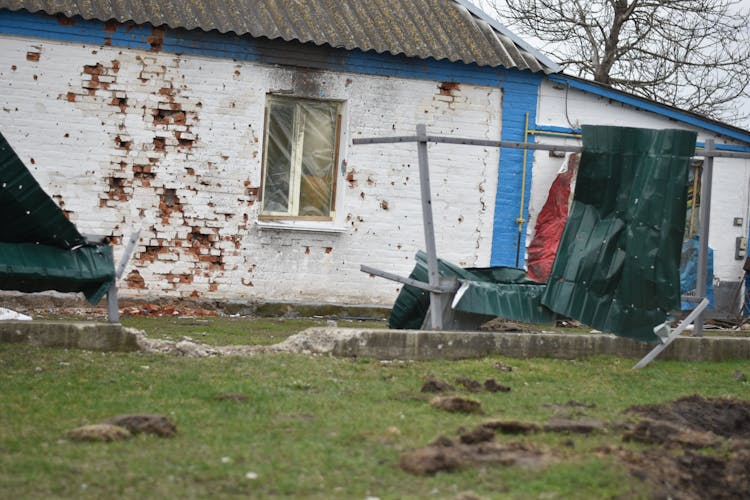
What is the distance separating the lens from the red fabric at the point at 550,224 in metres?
14.3

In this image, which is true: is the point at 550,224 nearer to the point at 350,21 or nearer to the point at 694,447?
the point at 350,21

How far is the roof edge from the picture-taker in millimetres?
14305

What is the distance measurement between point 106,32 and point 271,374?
6550mm

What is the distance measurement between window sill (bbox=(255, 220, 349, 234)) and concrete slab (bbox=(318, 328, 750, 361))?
4.58m

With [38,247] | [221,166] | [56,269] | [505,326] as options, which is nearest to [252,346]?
[56,269]

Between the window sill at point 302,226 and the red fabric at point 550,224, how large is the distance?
2613 mm

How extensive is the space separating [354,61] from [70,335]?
6551 millimetres

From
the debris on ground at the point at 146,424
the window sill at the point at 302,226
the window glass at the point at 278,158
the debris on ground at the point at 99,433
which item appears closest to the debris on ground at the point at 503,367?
the debris on ground at the point at 146,424

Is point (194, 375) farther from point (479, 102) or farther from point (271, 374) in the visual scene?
point (479, 102)

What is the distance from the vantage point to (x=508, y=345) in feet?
29.9

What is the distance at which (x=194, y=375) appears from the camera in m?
7.48

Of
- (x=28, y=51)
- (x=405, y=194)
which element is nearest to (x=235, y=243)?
(x=405, y=194)

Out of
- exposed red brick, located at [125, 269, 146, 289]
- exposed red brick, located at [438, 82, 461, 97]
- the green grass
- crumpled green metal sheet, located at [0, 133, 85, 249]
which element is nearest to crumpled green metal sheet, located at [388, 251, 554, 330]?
the green grass

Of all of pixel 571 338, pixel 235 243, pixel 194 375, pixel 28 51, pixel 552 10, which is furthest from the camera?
pixel 552 10
